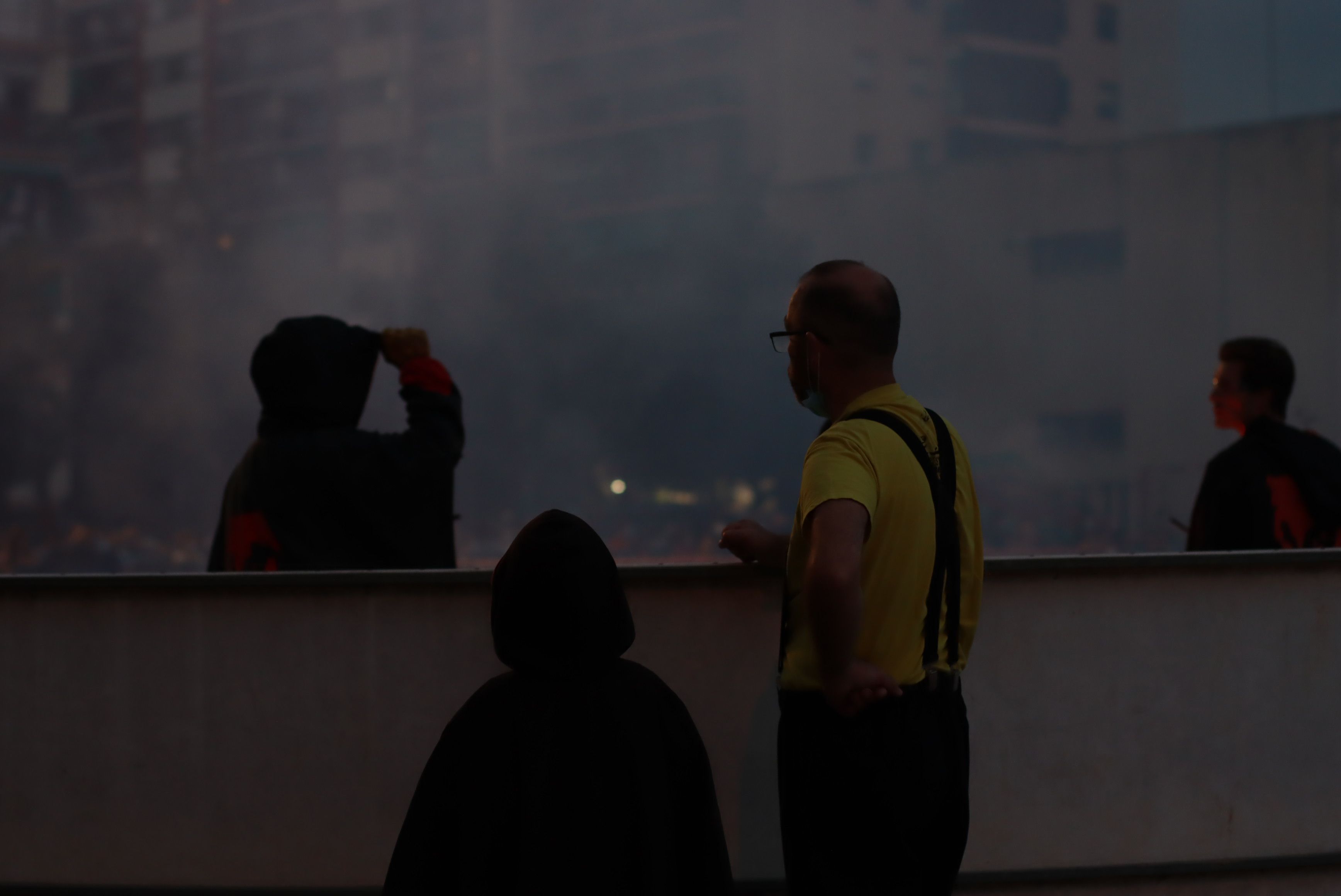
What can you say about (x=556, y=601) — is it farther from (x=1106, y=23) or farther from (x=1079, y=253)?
(x=1106, y=23)

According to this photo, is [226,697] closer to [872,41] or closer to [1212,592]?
[1212,592]

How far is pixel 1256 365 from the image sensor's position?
2523mm

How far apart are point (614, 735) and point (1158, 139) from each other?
25101 mm

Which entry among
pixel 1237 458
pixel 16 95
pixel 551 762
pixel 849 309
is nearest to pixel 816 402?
pixel 849 309

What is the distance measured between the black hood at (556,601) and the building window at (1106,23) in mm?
36788

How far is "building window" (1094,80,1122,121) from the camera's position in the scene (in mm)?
34312

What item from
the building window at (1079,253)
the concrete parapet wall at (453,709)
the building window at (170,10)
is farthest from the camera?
the building window at (170,10)

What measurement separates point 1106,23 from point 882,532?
37.4 meters

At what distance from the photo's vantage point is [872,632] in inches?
52.7

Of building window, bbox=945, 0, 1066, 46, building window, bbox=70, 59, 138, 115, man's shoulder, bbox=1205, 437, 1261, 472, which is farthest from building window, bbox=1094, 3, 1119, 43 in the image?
man's shoulder, bbox=1205, 437, 1261, 472

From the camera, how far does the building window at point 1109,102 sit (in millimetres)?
34312

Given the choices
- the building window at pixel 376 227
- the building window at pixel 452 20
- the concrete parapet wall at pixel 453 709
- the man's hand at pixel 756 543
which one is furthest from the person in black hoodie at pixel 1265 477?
the building window at pixel 452 20

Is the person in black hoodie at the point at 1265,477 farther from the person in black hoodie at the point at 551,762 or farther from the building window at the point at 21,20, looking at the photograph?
the building window at the point at 21,20

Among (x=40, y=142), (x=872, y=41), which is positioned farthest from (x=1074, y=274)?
(x=40, y=142)
